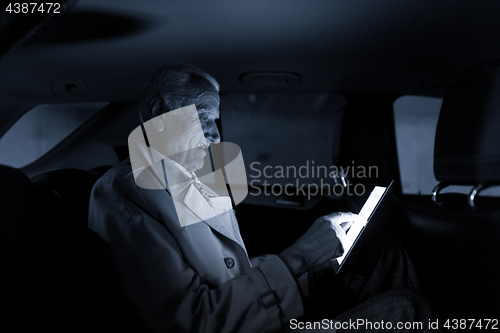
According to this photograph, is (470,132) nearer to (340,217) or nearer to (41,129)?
(340,217)

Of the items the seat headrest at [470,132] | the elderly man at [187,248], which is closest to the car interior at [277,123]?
the seat headrest at [470,132]

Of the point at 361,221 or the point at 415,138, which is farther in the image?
the point at 415,138

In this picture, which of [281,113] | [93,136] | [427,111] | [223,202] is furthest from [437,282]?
[93,136]

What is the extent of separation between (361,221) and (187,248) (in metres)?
0.55

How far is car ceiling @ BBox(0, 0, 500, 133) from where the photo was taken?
1180 millimetres

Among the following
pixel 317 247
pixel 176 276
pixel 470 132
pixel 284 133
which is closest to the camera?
pixel 176 276

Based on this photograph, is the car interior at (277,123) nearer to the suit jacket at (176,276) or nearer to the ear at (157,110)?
the suit jacket at (176,276)

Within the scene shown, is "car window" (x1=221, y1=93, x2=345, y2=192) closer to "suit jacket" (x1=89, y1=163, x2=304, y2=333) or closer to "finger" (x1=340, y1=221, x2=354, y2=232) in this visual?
"finger" (x1=340, y1=221, x2=354, y2=232)

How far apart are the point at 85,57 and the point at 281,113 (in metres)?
1.20

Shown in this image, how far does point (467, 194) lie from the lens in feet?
3.96

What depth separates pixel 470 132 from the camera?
108 centimetres

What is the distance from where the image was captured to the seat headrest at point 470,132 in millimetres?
1013

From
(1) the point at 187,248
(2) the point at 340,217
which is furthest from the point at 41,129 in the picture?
(2) the point at 340,217

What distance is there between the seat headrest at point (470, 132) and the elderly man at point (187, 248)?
0.51m
